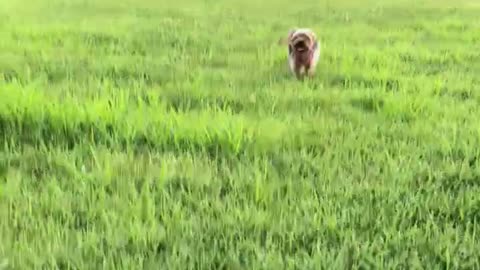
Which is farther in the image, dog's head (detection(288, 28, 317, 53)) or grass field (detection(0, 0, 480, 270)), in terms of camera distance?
dog's head (detection(288, 28, 317, 53))

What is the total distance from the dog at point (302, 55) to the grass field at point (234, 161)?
21cm

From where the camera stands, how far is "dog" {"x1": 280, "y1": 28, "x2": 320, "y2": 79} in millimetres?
5910

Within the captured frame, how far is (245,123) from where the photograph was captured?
4.10 meters

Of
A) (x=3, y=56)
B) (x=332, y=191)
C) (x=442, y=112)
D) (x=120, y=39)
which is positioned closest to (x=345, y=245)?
(x=332, y=191)

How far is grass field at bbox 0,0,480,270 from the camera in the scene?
254 centimetres

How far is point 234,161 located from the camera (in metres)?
3.52

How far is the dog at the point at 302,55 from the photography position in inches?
233

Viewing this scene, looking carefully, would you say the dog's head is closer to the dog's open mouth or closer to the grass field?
the dog's open mouth

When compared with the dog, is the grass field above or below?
below

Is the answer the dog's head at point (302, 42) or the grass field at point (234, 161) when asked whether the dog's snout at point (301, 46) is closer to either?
the dog's head at point (302, 42)

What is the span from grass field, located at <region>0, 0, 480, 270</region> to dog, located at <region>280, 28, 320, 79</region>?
21 cm

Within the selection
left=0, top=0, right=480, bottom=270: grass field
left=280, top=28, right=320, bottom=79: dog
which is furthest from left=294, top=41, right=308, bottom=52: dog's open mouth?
left=0, top=0, right=480, bottom=270: grass field

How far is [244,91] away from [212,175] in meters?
1.99

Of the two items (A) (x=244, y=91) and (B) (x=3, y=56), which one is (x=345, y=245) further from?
(B) (x=3, y=56)
